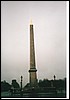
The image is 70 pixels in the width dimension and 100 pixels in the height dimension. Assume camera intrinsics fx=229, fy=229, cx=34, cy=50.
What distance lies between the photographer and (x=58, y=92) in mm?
2838

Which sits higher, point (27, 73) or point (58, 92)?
point (27, 73)

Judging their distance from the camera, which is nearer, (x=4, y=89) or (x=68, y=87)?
(x=68, y=87)

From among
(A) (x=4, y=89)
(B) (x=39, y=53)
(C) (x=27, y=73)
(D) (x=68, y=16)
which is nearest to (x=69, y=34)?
(D) (x=68, y=16)

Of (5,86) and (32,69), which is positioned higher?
(32,69)

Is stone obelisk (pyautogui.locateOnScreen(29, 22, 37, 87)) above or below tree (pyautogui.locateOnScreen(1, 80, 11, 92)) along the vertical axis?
above

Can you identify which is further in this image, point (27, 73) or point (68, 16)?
point (27, 73)

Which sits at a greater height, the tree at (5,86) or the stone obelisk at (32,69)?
the stone obelisk at (32,69)

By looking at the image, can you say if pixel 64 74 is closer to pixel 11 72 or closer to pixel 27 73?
pixel 27 73

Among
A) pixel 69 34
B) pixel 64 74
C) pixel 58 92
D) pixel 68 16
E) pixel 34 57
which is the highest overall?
pixel 68 16

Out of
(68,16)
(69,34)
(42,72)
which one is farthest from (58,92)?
(68,16)

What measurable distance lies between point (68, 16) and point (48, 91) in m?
0.96

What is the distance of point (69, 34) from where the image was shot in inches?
104

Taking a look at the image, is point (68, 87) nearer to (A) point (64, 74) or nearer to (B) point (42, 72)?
(A) point (64, 74)

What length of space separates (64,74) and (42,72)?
0.91 ft
